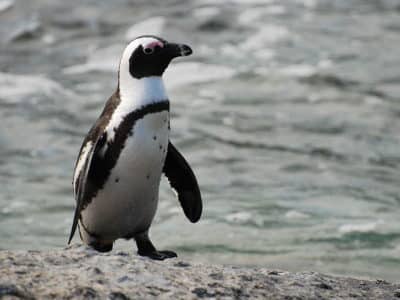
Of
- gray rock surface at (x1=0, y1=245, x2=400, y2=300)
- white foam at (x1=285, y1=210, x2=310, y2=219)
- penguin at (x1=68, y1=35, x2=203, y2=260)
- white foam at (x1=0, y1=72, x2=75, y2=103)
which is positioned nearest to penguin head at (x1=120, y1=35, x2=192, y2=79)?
penguin at (x1=68, y1=35, x2=203, y2=260)

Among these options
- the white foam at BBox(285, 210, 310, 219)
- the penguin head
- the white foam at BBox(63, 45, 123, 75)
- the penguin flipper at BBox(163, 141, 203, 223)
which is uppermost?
the white foam at BBox(63, 45, 123, 75)

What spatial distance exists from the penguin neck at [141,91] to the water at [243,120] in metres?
2.89

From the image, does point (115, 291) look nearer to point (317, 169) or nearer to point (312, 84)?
point (317, 169)

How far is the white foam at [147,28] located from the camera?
14.1m

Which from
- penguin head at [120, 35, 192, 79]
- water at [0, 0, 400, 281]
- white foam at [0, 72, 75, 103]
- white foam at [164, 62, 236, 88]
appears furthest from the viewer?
white foam at [164, 62, 236, 88]

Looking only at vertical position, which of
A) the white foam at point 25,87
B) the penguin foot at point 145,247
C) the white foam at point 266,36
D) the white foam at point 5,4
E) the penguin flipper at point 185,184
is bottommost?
the penguin foot at point 145,247

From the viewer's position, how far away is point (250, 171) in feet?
32.1

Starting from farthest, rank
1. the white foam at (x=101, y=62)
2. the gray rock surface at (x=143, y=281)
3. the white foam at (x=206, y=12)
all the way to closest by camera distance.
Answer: the white foam at (x=206, y=12) → the white foam at (x=101, y=62) → the gray rock surface at (x=143, y=281)

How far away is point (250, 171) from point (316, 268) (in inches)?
108

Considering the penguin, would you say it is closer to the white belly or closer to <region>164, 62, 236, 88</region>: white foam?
the white belly

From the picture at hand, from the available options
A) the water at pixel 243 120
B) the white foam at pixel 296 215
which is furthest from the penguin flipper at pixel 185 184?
the white foam at pixel 296 215

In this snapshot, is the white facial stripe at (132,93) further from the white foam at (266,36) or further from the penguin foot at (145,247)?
the white foam at (266,36)

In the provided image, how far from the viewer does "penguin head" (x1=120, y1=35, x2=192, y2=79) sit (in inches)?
177

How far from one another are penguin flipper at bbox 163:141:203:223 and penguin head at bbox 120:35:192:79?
1.91 feet
